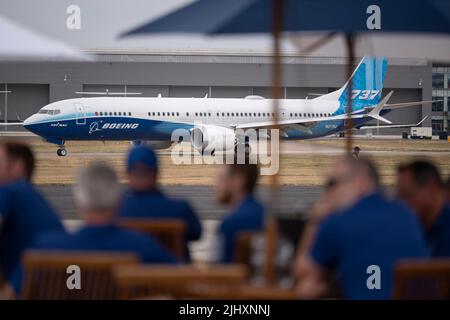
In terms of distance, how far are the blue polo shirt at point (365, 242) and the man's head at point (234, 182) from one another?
1.12 metres

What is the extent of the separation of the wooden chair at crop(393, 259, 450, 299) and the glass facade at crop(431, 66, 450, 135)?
83.1m

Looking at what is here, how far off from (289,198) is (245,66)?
56849 millimetres

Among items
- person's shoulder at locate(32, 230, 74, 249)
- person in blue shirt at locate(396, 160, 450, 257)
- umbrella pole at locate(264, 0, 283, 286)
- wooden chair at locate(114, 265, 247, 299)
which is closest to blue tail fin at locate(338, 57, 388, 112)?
person in blue shirt at locate(396, 160, 450, 257)

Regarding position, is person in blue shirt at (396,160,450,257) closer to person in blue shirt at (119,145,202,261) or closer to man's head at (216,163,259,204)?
man's head at (216,163,259,204)

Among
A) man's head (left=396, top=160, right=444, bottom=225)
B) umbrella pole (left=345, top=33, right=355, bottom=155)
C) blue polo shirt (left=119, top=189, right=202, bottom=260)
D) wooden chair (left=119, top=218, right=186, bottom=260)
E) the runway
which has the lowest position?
the runway

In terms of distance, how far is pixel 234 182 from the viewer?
221 inches

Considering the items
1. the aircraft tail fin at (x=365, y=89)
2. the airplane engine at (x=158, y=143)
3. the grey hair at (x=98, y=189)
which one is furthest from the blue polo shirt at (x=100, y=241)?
the aircraft tail fin at (x=365, y=89)

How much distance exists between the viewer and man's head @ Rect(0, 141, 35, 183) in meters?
5.78

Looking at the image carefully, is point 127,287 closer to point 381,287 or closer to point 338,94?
point 381,287

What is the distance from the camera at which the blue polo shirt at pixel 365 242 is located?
4359 millimetres

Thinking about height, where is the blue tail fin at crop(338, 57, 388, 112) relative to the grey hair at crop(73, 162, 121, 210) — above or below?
above

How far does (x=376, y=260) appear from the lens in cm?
450

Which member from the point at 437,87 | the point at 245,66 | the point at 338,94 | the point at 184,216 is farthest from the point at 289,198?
the point at 437,87
